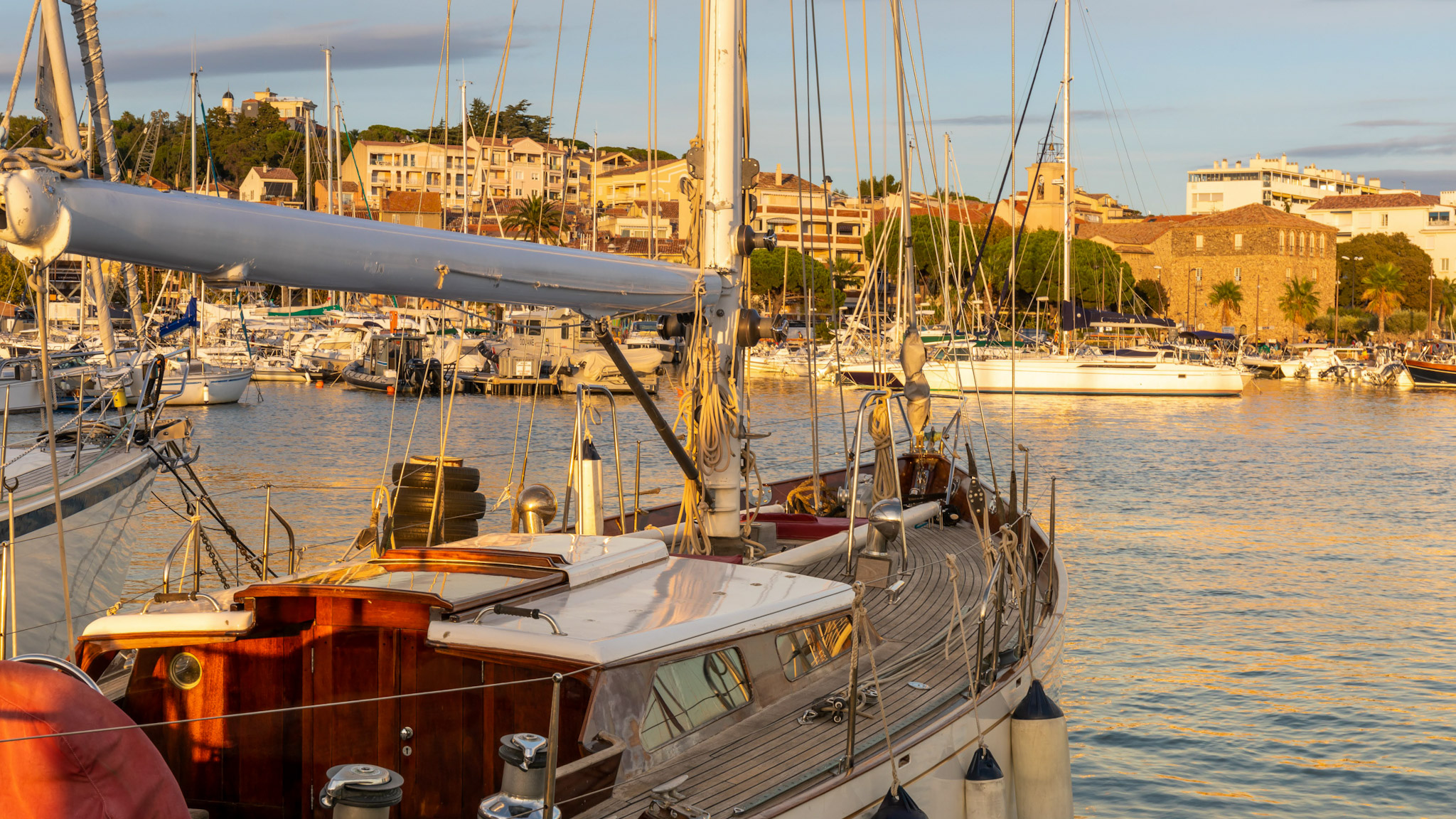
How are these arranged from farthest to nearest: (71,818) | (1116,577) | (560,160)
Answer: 1. (560,160)
2. (1116,577)
3. (71,818)

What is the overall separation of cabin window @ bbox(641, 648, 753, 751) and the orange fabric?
2005mm

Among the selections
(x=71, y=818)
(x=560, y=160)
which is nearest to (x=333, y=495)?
(x=71, y=818)

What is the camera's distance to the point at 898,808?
533cm

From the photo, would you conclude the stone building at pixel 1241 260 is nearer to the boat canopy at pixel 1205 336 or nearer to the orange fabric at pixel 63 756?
the boat canopy at pixel 1205 336

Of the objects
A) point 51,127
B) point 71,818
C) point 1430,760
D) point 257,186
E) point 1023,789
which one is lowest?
point 1430,760

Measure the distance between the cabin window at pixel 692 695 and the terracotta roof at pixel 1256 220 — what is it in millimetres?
116972

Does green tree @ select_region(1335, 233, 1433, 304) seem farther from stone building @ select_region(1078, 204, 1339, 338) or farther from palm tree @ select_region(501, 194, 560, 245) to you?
palm tree @ select_region(501, 194, 560, 245)

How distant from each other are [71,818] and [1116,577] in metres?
15.7

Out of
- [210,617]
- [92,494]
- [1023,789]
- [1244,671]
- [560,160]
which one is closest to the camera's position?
[210,617]

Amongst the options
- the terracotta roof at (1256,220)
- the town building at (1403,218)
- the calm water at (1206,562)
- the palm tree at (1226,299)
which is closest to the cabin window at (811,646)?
the calm water at (1206,562)

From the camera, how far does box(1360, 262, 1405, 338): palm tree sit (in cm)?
11331

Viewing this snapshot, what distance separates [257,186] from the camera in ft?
315

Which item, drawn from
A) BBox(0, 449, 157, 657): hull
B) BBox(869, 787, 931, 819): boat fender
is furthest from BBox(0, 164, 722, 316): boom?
BBox(0, 449, 157, 657): hull

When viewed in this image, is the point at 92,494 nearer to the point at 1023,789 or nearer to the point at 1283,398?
the point at 1023,789
